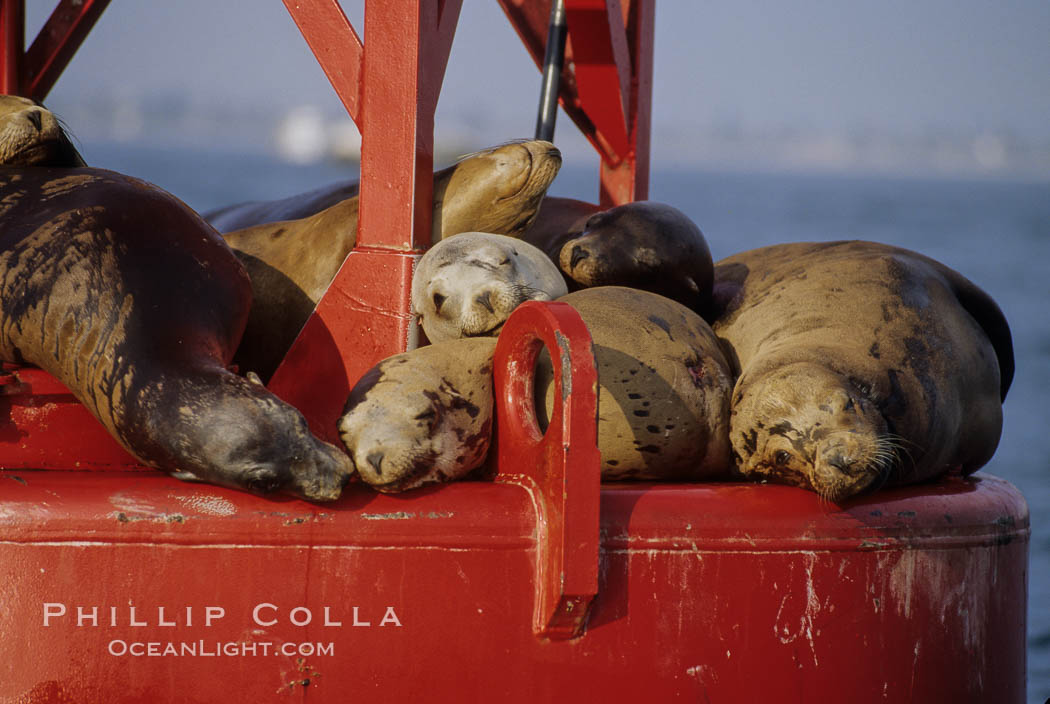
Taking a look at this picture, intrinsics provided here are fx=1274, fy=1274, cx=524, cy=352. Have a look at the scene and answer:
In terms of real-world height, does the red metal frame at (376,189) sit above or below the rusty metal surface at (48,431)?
above

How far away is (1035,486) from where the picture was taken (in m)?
9.73

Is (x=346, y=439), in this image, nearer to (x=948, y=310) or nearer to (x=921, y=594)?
(x=921, y=594)

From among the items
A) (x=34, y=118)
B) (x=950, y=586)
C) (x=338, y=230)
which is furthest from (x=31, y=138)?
(x=950, y=586)

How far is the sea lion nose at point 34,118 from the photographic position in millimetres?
3076

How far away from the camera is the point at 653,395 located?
9.55 ft

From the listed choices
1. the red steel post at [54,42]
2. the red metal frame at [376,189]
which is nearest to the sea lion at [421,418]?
the red metal frame at [376,189]

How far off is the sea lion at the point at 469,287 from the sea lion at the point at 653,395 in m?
0.18

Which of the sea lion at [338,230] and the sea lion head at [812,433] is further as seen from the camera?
the sea lion at [338,230]

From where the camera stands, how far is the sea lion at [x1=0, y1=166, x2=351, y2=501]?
2463 mm

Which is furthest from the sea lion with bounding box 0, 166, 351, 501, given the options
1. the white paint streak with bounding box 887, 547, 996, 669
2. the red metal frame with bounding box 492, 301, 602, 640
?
the white paint streak with bounding box 887, 547, 996, 669

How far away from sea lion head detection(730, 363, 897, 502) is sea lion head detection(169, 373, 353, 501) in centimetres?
91

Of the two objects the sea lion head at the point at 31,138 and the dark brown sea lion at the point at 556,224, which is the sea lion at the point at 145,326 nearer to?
the sea lion head at the point at 31,138

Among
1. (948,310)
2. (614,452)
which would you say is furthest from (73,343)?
(948,310)

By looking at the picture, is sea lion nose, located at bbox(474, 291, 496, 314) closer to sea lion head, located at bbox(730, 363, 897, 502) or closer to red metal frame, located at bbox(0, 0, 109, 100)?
sea lion head, located at bbox(730, 363, 897, 502)
